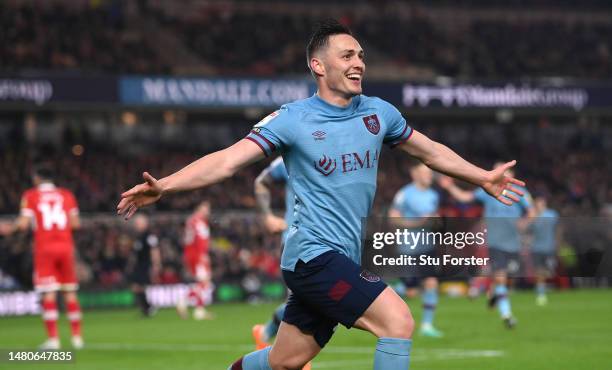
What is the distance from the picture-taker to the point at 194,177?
5914 mm

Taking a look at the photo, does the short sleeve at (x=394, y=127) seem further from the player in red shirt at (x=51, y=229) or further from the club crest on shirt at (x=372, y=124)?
the player in red shirt at (x=51, y=229)

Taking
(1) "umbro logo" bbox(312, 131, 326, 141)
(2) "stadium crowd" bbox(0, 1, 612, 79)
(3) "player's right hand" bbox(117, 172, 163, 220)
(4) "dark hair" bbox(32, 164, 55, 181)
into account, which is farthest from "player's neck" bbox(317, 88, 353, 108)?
(2) "stadium crowd" bbox(0, 1, 612, 79)

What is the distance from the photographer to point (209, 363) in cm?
1238

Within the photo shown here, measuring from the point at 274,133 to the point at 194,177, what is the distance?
0.59 metres

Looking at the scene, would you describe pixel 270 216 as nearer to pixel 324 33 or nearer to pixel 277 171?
pixel 277 171

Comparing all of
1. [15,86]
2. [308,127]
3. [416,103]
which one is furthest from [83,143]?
[308,127]

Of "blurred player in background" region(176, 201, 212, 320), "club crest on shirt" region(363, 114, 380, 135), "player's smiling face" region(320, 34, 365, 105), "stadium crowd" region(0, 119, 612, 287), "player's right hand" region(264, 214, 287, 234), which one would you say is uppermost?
"stadium crowd" region(0, 119, 612, 287)

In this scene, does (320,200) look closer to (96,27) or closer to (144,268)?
(144,268)

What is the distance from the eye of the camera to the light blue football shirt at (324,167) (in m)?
6.32

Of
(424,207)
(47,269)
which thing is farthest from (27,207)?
(424,207)

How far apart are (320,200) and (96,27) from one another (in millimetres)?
28964

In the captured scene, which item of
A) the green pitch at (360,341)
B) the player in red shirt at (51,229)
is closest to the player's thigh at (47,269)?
the player in red shirt at (51,229)

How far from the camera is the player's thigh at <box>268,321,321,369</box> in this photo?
21.2ft

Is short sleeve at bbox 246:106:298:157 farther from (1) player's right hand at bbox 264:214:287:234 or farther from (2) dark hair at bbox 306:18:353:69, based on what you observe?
(1) player's right hand at bbox 264:214:287:234
